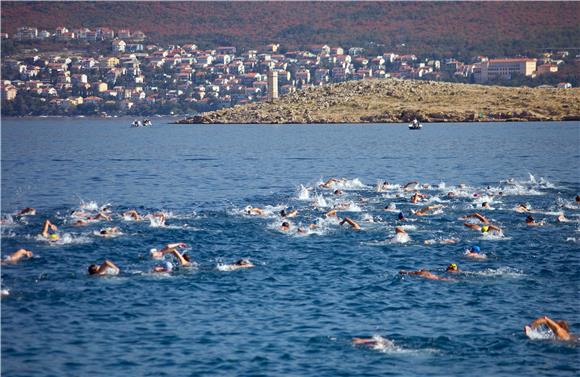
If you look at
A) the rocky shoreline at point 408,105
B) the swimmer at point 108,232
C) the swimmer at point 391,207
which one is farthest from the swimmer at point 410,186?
the rocky shoreline at point 408,105

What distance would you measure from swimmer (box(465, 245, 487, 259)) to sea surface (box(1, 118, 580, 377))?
26 cm

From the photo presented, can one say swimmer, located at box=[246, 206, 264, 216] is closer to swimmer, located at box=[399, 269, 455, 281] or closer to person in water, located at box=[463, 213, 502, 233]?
person in water, located at box=[463, 213, 502, 233]

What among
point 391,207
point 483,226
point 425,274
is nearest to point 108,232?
point 425,274

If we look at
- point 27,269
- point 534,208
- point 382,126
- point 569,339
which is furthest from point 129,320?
point 382,126

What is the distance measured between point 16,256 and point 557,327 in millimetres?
18430

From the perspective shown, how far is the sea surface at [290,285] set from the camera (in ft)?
67.8

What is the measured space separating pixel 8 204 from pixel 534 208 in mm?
29183

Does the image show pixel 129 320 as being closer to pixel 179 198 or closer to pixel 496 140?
pixel 179 198

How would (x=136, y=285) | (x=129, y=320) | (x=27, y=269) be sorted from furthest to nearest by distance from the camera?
(x=27, y=269)
(x=136, y=285)
(x=129, y=320)

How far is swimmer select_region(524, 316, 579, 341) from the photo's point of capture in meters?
21.9

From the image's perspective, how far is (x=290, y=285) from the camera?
2775 cm

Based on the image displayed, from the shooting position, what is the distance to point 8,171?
249ft

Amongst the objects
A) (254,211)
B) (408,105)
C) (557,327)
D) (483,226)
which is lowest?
(408,105)

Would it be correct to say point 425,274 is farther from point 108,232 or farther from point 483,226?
point 108,232
